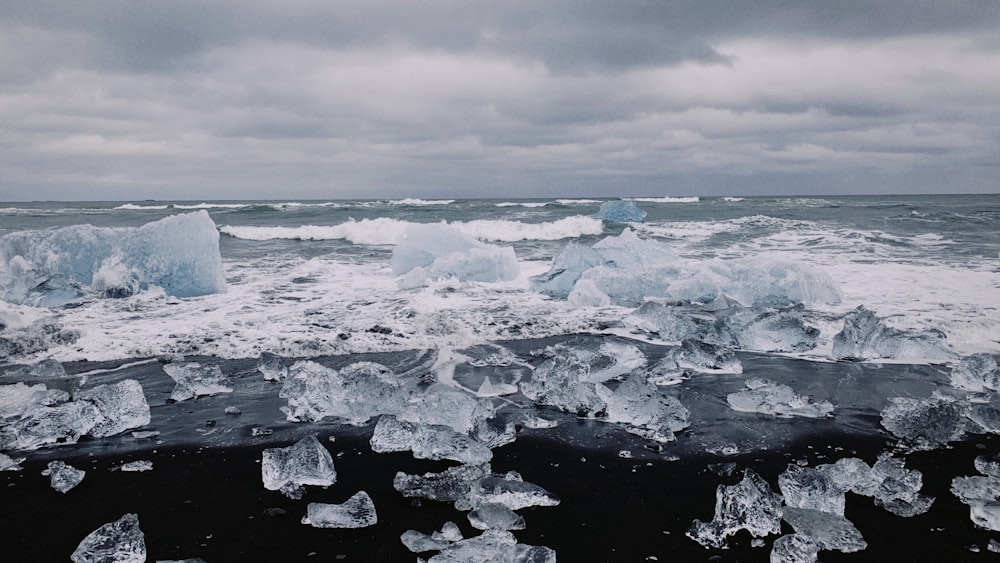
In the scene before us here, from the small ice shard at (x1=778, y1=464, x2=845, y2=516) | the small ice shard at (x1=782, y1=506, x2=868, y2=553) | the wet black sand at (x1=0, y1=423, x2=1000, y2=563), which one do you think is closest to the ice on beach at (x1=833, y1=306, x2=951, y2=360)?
the wet black sand at (x1=0, y1=423, x2=1000, y2=563)

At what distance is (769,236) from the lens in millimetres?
18562

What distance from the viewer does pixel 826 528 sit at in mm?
2621

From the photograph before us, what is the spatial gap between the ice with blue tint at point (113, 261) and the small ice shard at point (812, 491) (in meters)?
8.32

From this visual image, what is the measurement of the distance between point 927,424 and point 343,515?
351 centimetres

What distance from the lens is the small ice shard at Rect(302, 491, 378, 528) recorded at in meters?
2.70

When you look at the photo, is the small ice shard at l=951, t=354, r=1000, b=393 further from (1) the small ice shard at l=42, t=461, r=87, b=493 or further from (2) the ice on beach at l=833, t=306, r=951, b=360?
(1) the small ice shard at l=42, t=461, r=87, b=493

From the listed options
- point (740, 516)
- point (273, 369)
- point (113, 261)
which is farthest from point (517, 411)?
point (113, 261)

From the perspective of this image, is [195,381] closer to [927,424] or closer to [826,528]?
[826,528]

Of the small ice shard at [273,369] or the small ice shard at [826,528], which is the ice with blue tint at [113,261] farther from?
the small ice shard at [826,528]

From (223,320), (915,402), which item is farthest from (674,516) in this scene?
(223,320)

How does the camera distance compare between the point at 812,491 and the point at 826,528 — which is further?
the point at 812,491

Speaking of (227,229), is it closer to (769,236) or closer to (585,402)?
(769,236)

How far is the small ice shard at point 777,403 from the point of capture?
4098mm

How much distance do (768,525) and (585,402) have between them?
64.3 inches
